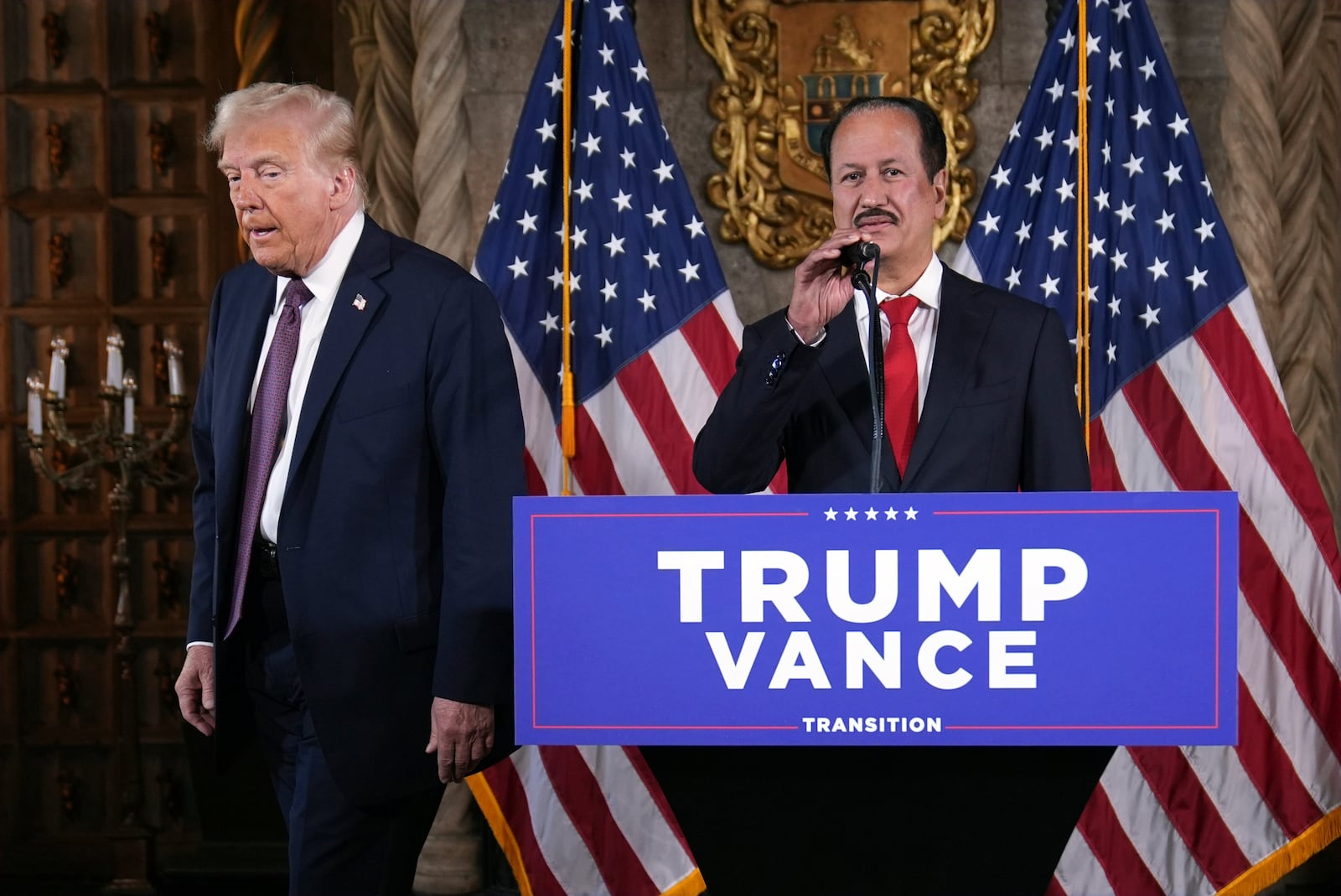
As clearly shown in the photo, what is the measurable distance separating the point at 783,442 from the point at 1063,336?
447 millimetres

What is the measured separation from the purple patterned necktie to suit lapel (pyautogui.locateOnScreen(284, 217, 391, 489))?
0.18 ft

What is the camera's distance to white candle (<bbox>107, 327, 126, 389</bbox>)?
12.1 ft

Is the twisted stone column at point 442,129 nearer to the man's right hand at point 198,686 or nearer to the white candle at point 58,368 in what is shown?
the white candle at point 58,368

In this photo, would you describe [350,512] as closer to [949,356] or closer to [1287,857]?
[949,356]

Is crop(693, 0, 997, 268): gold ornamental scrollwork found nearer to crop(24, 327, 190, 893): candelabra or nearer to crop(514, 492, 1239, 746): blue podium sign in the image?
crop(24, 327, 190, 893): candelabra

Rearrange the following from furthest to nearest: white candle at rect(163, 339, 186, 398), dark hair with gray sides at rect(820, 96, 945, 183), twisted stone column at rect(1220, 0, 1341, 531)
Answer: white candle at rect(163, 339, 186, 398), twisted stone column at rect(1220, 0, 1341, 531), dark hair with gray sides at rect(820, 96, 945, 183)

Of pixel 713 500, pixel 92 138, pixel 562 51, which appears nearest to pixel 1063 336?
pixel 713 500

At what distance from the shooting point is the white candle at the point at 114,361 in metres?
3.67

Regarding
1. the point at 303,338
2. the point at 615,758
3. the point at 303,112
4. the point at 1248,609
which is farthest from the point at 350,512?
the point at 1248,609

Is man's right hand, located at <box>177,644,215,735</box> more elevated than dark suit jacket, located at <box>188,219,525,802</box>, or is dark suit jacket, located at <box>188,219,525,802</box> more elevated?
dark suit jacket, located at <box>188,219,525,802</box>

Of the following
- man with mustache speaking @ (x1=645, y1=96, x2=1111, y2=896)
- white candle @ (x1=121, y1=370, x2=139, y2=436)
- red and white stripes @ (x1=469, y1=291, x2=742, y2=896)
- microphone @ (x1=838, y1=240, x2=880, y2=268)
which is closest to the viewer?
man with mustache speaking @ (x1=645, y1=96, x2=1111, y2=896)

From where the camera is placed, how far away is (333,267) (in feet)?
6.76

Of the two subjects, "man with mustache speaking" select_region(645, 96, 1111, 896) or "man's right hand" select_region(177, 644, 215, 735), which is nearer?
"man with mustache speaking" select_region(645, 96, 1111, 896)

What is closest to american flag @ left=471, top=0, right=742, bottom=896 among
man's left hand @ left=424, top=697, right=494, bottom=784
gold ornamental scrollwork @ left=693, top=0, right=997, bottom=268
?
gold ornamental scrollwork @ left=693, top=0, right=997, bottom=268
